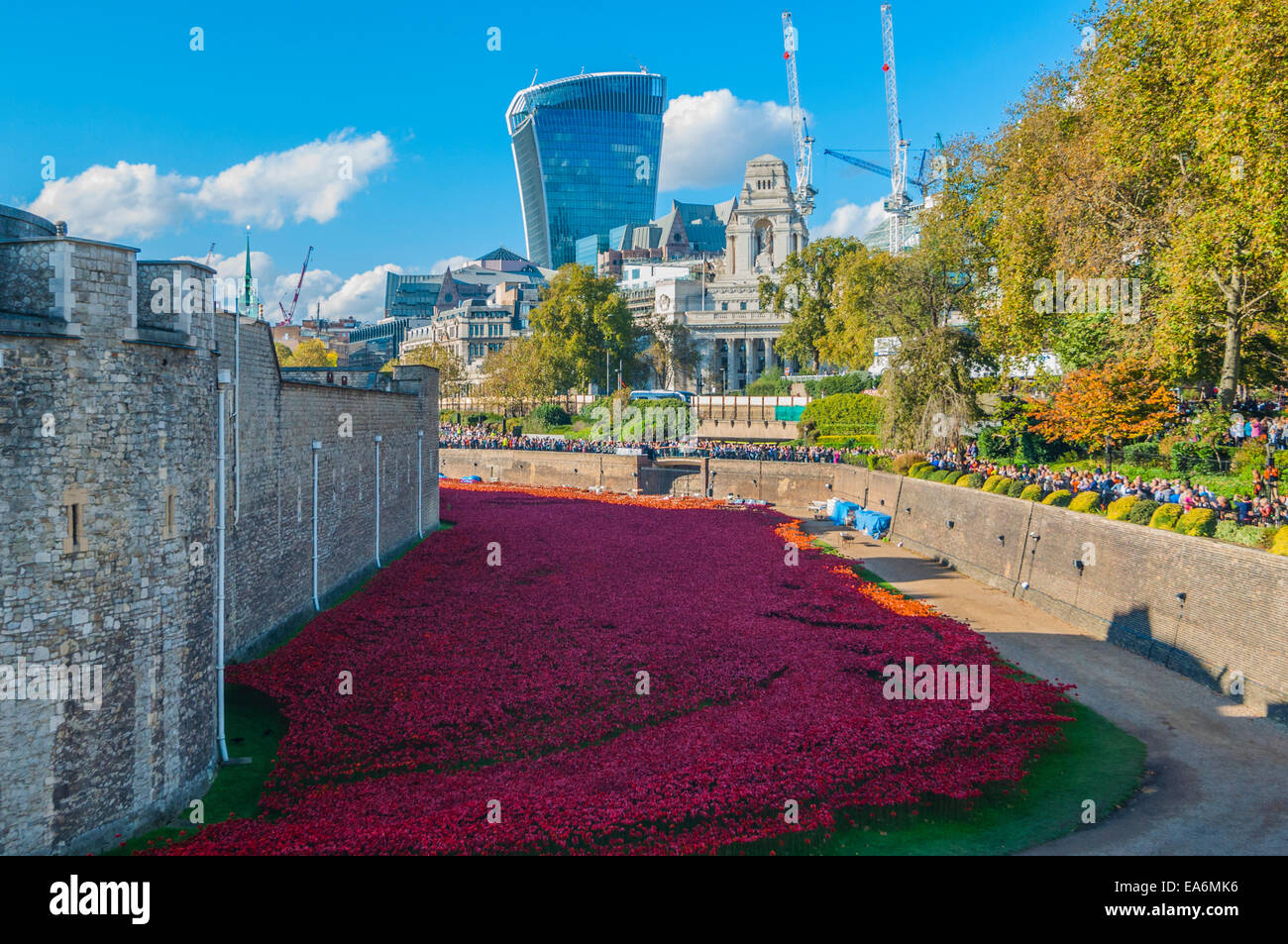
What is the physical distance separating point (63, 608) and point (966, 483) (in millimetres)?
32432

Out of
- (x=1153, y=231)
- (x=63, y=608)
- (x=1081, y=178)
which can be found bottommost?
(x=63, y=608)

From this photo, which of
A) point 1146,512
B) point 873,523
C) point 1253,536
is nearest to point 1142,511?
point 1146,512

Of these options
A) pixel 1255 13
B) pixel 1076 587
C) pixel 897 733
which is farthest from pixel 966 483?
pixel 897 733

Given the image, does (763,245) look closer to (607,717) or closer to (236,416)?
(236,416)

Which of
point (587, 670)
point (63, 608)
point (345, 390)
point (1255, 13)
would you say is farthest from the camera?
point (345, 390)

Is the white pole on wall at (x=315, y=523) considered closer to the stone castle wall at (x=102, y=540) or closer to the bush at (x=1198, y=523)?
the stone castle wall at (x=102, y=540)

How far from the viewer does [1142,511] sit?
24125 millimetres

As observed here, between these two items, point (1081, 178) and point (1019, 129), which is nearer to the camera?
point (1081, 178)

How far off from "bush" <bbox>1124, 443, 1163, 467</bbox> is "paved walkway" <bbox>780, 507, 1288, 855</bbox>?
30.7 feet

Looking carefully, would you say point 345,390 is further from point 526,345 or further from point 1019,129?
point 526,345

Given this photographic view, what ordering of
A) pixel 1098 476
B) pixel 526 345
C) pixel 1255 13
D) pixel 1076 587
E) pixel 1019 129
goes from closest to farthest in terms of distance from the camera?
1. pixel 1255 13
2. pixel 1076 587
3. pixel 1098 476
4. pixel 1019 129
5. pixel 526 345

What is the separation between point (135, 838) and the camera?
1219 cm

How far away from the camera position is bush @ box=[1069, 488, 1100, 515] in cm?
2666

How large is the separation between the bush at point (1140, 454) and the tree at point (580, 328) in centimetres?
6545
